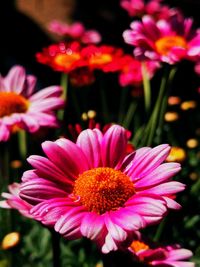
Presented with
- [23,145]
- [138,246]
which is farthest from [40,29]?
[138,246]

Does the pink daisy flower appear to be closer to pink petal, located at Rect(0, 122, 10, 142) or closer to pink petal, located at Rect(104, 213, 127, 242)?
pink petal, located at Rect(104, 213, 127, 242)

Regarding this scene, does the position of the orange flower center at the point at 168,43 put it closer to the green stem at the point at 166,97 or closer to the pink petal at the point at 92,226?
the green stem at the point at 166,97

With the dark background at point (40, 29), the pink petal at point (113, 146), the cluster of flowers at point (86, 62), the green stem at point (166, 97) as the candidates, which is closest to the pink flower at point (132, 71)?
the cluster of flowers at point (86, 62)

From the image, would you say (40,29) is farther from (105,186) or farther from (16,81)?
(105,186)

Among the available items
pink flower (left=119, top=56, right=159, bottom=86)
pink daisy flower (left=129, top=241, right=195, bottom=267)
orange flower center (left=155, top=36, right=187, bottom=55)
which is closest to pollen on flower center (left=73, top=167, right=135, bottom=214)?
pink daisy flower (left=129, top=241, right=195, bottom=267)

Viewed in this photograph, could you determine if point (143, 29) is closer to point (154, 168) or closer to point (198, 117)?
point (154, 168)
